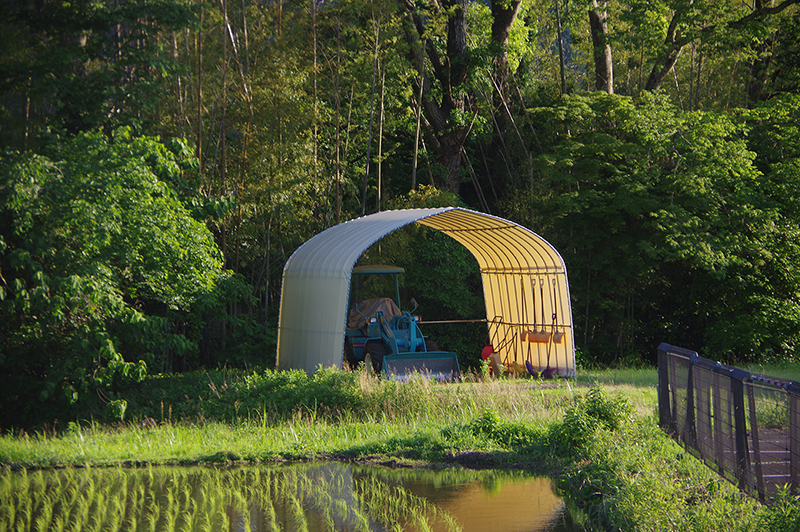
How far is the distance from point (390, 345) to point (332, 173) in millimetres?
5958

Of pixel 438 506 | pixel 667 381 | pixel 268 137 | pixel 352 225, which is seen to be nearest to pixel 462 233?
pixel 352 225

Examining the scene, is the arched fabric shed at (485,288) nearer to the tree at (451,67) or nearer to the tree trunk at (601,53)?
the tree at (451,67)

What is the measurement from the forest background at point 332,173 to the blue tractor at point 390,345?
2231 mm

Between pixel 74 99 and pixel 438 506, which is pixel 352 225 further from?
pixel 438 506

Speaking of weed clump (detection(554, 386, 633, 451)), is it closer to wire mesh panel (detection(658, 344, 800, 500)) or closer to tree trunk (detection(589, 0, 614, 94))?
wire mesh panel (detection(658, 344, 800, 500))

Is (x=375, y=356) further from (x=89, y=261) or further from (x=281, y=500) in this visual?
(x=281, y=500)

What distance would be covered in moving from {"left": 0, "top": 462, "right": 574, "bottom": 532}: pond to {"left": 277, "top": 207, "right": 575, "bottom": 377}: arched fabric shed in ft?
14.5

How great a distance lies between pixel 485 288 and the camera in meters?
16.4

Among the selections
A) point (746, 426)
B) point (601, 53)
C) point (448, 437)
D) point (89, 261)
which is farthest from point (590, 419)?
point (601, 53)

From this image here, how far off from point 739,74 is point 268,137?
1539cm

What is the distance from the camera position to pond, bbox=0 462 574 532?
5.98 metres

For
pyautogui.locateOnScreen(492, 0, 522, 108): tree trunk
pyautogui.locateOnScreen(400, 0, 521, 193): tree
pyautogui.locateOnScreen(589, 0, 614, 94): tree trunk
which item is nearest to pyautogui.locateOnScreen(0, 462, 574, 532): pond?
pyautogui.locateOnScreen(400, 0, 521, 193): tree

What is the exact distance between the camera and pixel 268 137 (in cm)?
1506

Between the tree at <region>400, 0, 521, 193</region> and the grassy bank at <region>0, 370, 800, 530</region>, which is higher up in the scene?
the tree at <region>400, 0, 521, 193</region>
